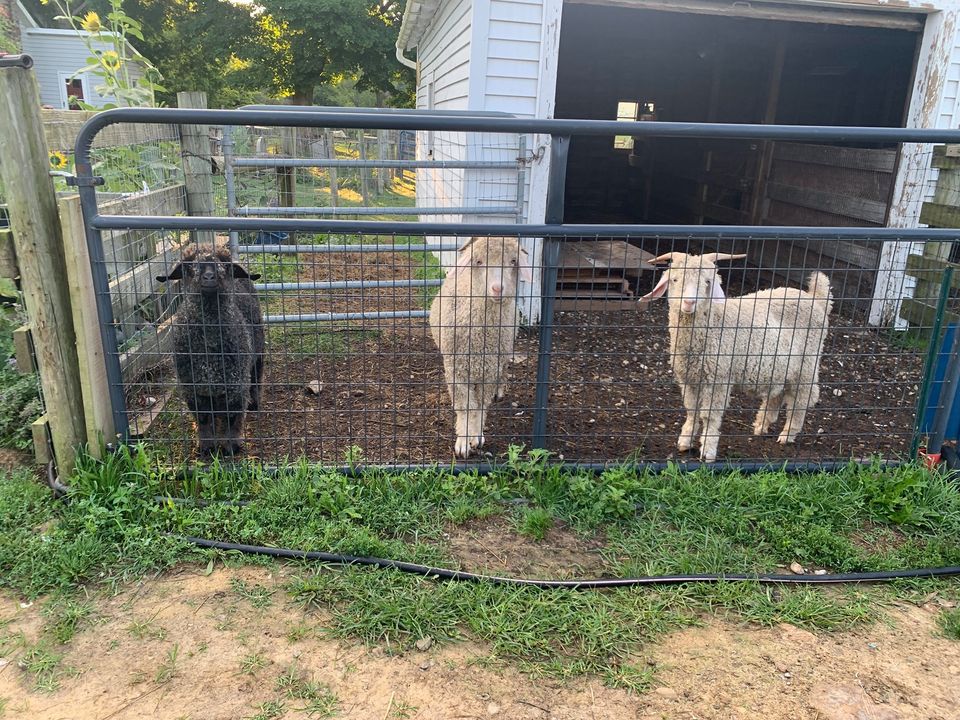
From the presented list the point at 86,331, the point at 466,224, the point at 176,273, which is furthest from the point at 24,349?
the point at 466,224

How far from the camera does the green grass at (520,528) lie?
105 inches

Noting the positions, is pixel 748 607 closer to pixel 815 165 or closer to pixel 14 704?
pixel 14 704

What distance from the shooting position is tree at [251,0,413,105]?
29.9m

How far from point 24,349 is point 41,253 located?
1.86ft

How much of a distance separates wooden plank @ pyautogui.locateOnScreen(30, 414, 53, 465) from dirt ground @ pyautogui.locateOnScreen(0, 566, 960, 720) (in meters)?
0.92

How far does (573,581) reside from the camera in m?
2.92

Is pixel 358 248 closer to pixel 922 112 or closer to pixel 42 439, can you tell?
pixel 42 439

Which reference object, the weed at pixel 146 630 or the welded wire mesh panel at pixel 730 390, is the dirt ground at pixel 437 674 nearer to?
the weed at pixel 146 630

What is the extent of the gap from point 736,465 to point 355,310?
14.3 feet

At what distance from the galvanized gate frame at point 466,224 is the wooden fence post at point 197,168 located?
8.74 ft

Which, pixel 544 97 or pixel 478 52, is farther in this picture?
pixel 544 97

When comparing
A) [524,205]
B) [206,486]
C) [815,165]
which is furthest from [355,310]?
[815,165]

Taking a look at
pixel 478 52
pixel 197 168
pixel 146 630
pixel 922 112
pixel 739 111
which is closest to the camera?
pixel 146 630

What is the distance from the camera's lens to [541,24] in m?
6.49
